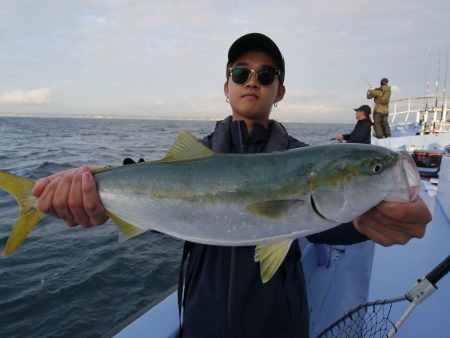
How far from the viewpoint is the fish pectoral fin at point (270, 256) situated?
2275 millimetres

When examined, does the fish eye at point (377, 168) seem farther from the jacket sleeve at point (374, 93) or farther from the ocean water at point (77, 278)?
the jacket sleeve at point (374, 93)

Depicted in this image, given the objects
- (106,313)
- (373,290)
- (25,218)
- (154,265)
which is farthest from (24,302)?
(373,290)

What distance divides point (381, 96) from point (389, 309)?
15.7 meters

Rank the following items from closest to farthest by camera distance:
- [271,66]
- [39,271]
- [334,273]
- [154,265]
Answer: [271,66] → [334,273] → [39,271] → [154,265]

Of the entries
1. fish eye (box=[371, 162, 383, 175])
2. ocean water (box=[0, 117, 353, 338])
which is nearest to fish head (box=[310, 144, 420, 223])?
fish eye (box=[371, 162, 383, 175])

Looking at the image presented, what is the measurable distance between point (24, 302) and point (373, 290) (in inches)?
266

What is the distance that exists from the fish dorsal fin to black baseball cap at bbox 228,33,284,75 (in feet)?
4.52

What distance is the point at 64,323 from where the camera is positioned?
6.22 metres

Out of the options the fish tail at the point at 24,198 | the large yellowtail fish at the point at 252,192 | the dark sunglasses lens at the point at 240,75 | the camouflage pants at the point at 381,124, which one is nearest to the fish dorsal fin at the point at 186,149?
the large yellowtail fish at the point at 252,192

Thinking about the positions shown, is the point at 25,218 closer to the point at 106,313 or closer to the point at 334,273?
the point at 106,313

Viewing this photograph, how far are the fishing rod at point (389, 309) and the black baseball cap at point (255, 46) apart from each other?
7.96ft

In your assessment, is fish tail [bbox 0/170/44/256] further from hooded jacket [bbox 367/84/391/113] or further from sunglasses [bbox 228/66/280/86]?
hooded jacket [bbox 367/84/391/113]

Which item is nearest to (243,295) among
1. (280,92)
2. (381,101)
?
(280,92)

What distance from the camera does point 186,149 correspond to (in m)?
2.69
